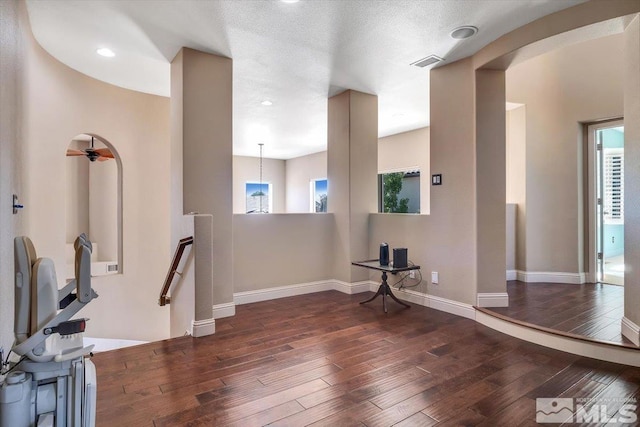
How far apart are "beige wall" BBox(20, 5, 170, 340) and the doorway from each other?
6019mm

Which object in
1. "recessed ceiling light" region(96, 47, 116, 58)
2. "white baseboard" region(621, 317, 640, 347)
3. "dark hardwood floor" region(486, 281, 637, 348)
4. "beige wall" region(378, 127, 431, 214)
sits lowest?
"dark hardwood floor" region(486, 281, 637, 348)

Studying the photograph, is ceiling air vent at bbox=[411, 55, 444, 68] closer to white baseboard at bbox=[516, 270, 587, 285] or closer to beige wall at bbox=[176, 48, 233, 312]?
beige wall at bbox=[176, 48, 233, 312]

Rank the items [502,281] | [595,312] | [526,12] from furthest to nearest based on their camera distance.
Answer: [502,281] → [595,312] → [526,12]

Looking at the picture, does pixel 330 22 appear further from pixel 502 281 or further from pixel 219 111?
pixel 502 281

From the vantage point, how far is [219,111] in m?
3.66

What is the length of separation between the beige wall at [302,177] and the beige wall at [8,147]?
7442mm

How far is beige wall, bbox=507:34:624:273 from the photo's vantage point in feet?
14.1

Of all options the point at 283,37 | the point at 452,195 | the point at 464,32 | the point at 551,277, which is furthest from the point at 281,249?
the point at 551,277

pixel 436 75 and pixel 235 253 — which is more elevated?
pixel 436 75

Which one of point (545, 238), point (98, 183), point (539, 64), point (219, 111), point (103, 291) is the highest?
point (539, 64)

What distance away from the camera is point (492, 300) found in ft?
11.7

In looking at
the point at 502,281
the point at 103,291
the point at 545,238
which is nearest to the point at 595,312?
the point at 502,281

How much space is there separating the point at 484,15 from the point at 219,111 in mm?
2642

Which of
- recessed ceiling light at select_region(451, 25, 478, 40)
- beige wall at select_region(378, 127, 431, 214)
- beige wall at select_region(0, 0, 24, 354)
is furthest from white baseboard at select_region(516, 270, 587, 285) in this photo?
beige wall at select_region(0, 0, 24, 354)
